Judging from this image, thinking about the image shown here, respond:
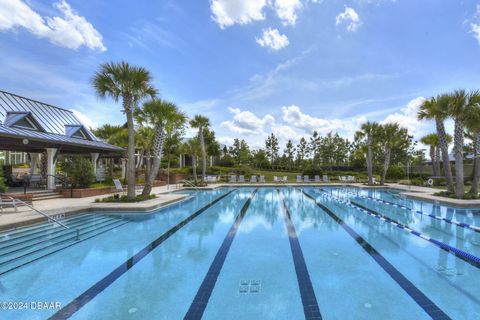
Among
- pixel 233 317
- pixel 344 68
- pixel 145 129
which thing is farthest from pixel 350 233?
pixel 145 129

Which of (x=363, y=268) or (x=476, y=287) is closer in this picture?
(x=476, y=287)

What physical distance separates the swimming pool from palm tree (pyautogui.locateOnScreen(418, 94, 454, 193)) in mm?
6586

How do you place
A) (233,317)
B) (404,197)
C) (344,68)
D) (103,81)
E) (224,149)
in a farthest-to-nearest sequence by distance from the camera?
(224,149), (344,68), (404,197), (103,81), (233,317)

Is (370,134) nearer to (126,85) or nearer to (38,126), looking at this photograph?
(126,85)

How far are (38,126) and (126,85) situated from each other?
638cm

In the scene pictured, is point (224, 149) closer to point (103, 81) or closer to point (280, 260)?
point (103, 81)

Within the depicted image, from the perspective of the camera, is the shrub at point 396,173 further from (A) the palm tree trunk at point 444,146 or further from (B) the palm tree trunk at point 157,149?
(B) the palm tree trunk at point 157,149

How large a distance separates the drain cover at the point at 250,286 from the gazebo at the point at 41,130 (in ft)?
36.5

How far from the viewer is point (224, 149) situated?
5491 centimetres

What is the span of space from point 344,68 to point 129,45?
13.4 m

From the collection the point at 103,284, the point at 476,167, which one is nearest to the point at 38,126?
the point at 103,284

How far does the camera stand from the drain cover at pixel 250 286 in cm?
397

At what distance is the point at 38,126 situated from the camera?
45.4 ft

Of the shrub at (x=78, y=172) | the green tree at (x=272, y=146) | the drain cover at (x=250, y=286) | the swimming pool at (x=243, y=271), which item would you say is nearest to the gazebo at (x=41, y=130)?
the shrub at (x=78, y=172)
